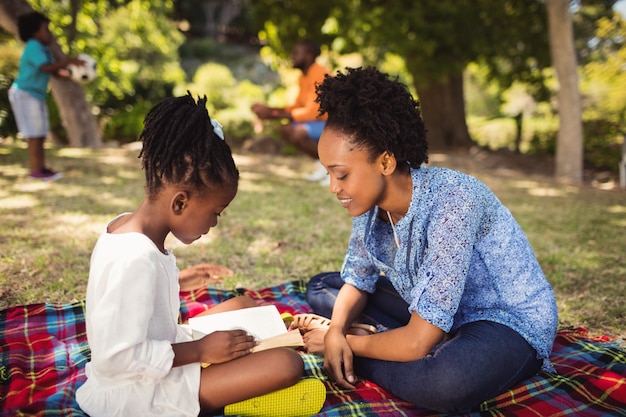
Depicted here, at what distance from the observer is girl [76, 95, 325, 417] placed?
1.56 metres

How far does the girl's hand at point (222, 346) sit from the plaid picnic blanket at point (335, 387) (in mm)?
436

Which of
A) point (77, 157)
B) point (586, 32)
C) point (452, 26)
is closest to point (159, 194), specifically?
point (77, 157)

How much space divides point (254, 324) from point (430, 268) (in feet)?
2.54

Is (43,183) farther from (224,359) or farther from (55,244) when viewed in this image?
(224,359)

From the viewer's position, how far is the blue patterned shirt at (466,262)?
74.4 inches

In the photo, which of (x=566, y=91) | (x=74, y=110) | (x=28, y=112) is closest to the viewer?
(x=28, y=112)

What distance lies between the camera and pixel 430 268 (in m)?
1.92

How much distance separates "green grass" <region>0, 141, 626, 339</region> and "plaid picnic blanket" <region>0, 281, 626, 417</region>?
0.41 metres

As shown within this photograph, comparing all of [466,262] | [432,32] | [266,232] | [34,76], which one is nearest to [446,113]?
[432,32]

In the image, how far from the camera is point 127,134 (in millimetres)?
10734

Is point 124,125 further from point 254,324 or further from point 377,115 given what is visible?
point 377,115

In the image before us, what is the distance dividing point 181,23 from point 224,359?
2399 centimetres

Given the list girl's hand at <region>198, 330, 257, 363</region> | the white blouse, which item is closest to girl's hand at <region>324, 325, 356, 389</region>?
girl's hand at <region>198, 330, 257, 363</region>

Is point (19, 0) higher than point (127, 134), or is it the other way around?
point (19, 0)
